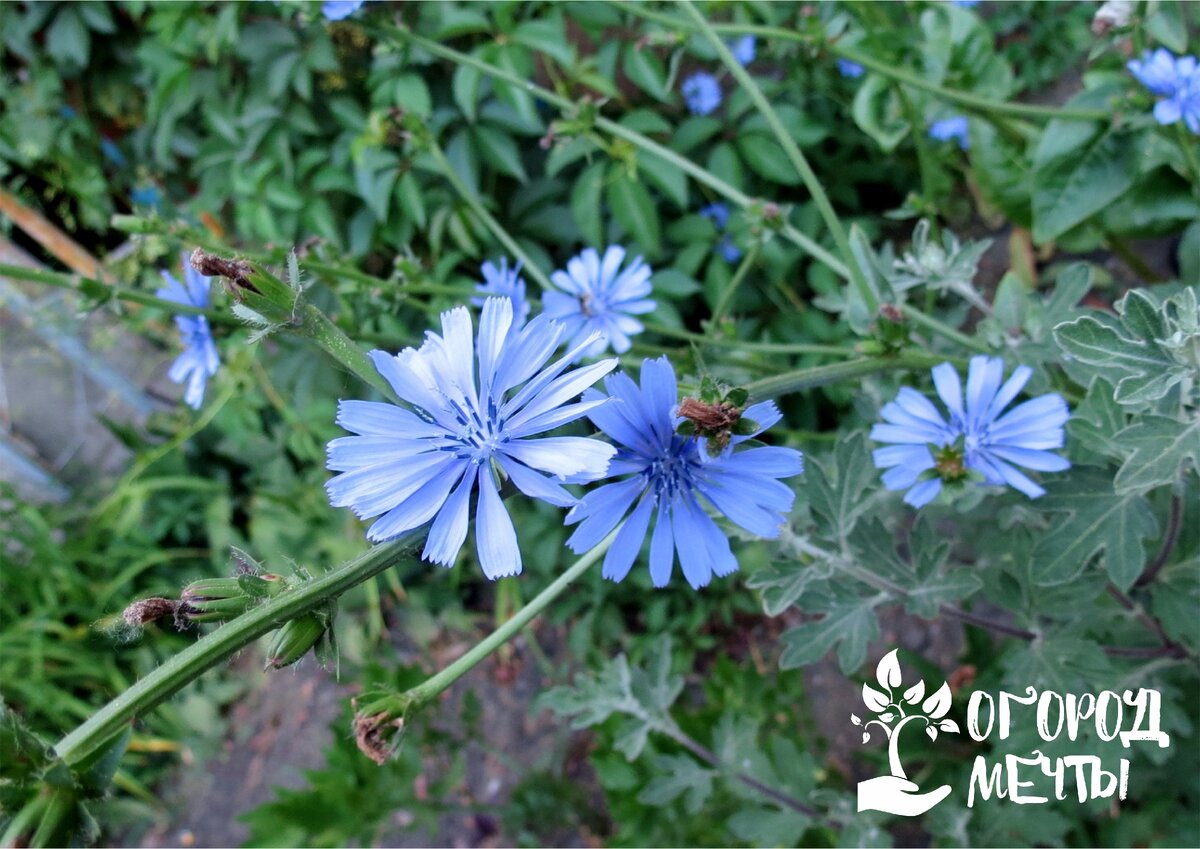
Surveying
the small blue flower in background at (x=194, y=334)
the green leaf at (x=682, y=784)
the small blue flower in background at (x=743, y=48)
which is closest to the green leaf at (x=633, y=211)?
the small blue flower in background at (x=743, y=48)

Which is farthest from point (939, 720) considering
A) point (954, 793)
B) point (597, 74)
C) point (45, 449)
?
point (45, 449)

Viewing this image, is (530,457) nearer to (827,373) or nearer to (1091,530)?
(827,373)

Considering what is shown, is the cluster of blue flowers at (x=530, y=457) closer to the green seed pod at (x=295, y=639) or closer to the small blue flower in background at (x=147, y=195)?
the green seed pod at (x=295, y=639)

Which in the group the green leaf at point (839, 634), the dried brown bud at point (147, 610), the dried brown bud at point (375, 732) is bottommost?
the dried brown bud at point (375, 732)

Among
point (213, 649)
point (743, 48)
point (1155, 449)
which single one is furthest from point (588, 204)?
point (213, 649)

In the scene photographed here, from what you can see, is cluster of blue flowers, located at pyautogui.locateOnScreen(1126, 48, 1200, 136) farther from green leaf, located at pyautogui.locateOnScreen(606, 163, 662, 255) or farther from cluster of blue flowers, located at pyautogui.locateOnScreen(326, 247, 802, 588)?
cluster of blue flowers, located at pyautogui.locateOnScreen(326, 247, 802, 588)

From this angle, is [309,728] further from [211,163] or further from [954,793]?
[954,793]
